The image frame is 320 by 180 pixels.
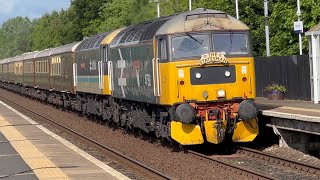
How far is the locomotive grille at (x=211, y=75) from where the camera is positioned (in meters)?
14.4

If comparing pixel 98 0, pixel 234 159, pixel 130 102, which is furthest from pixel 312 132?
pixel 98 0

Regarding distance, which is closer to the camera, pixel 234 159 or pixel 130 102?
pixel 234 159

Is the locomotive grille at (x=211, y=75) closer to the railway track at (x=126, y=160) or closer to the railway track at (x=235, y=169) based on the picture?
the railway track at (x=235, y=169)

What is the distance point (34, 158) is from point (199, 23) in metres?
5.02

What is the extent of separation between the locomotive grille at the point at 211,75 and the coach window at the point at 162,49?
76cm

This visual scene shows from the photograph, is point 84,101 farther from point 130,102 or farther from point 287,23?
point 287,23

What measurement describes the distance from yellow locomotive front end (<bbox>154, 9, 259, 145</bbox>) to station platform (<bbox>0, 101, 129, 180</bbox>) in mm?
2414

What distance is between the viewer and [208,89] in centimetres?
1442

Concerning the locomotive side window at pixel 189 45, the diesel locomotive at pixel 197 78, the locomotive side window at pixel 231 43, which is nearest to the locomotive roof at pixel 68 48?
the diesel locomotive at pixel 197 78

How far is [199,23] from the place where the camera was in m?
14.9

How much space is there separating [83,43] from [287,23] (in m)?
13.3

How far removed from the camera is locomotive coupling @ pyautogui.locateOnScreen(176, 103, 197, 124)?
45.7 feet

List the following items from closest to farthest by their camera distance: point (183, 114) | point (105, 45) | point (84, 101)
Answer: point (183, 114)
point (105, 45)
point (84, 101)

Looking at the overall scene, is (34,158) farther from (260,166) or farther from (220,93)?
(260,166)
